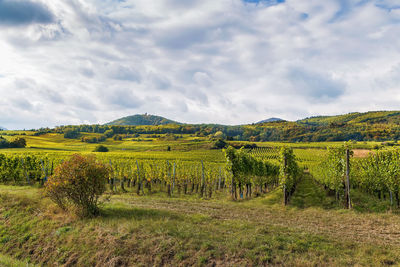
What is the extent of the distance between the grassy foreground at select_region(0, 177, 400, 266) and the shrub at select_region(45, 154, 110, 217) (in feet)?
2.40

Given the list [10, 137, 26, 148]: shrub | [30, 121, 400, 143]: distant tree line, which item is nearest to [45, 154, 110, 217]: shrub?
[10, 137, 26, 148]: shrub

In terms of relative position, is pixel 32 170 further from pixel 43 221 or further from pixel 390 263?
pixel 390 263

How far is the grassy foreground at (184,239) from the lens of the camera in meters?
7.36

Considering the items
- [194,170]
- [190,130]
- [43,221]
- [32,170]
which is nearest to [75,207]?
[43,221]

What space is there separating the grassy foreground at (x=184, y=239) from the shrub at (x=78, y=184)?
73 cm

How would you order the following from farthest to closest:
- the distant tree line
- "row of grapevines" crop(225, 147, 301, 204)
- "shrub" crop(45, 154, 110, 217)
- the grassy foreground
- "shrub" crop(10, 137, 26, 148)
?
1. the distant tree line
2. "shrub" crop(10, 137, 26, 148)
3. "row of grapevines" crop(225, 147, 301, 204)
4. "shrub" crop(45, 154, 110, 217)
5. the grassy foreground

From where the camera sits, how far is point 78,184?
11.1 meters

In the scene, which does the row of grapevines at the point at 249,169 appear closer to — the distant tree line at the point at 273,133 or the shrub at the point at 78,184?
the shrub at the point at 78,184

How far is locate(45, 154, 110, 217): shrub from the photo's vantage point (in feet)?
36.3

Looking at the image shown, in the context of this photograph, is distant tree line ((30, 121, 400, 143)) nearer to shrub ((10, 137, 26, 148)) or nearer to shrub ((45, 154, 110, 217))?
shrub ((10, 137, 26, 148))

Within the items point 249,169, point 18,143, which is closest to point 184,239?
point 249,169

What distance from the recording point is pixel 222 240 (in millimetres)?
8445

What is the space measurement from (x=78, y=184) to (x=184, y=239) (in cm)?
644

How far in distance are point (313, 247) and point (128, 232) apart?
24.1 feet
